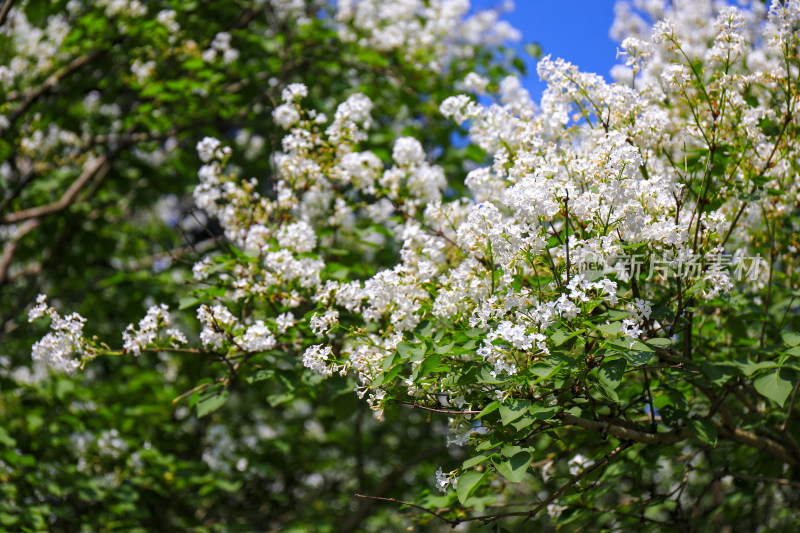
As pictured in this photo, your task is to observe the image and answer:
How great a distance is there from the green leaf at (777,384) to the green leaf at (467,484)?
38.6 inches

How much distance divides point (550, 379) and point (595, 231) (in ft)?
1.65

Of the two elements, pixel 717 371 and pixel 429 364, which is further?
pixel 717 371

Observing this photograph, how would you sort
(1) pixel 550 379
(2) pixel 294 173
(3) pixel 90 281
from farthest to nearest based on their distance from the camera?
(3) pixel 90 281, (2) pixel 294 173, (1) pixel 550 379

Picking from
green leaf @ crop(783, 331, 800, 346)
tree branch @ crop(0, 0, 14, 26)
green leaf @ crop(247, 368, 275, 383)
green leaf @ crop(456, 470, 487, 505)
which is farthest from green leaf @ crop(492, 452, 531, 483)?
tree branch @ crop(0, 0, 14, 26)

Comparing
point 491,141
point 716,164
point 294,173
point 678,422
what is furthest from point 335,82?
point 678,422

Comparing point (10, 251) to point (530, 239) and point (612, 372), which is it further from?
point (612, 372)

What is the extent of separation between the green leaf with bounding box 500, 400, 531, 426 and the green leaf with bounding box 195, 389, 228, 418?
129 cm

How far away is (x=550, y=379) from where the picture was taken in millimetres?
2029

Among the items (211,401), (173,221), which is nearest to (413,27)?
(173,221)

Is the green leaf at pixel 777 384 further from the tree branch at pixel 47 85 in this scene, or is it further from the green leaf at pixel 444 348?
the tree branch at pixel 47 85

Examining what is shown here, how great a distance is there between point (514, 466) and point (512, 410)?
0.50 feet

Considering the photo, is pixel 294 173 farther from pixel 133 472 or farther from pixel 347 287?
pixel 133 472

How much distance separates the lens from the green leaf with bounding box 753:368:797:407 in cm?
213

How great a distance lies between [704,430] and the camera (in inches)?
90.4
